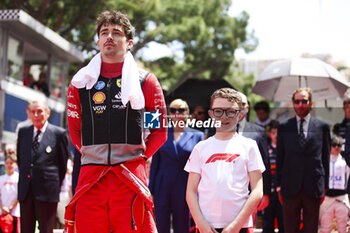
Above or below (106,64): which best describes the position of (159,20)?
above

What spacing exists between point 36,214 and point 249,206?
3.29m

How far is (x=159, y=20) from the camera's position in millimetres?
28031

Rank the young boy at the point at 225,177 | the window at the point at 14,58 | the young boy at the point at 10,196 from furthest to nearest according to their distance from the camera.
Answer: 1. the window at the point at 14,58
2. the young boy at the point at 10,196
3. the young boy at the point at 225,177

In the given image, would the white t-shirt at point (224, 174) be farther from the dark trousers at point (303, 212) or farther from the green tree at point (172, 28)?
the green tree at point (172, 28)

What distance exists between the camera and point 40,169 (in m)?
5.99

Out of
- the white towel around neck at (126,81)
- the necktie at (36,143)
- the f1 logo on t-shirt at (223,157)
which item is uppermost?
the white towel around neck at (126,81)

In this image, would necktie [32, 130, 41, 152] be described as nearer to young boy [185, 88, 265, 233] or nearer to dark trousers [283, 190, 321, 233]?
young boy [185, 88, 265, 233]

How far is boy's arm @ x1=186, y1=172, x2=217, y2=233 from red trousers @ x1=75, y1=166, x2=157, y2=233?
438 mm

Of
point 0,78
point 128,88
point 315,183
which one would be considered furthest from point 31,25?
point 128,88

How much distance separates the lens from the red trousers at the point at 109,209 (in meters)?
3.22

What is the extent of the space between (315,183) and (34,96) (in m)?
15.5

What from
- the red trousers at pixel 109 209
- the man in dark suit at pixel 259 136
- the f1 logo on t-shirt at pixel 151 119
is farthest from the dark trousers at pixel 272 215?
the red trousers at pixel 109 209

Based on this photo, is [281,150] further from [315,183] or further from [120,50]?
[120,50]

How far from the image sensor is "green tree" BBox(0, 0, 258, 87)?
944 inches
